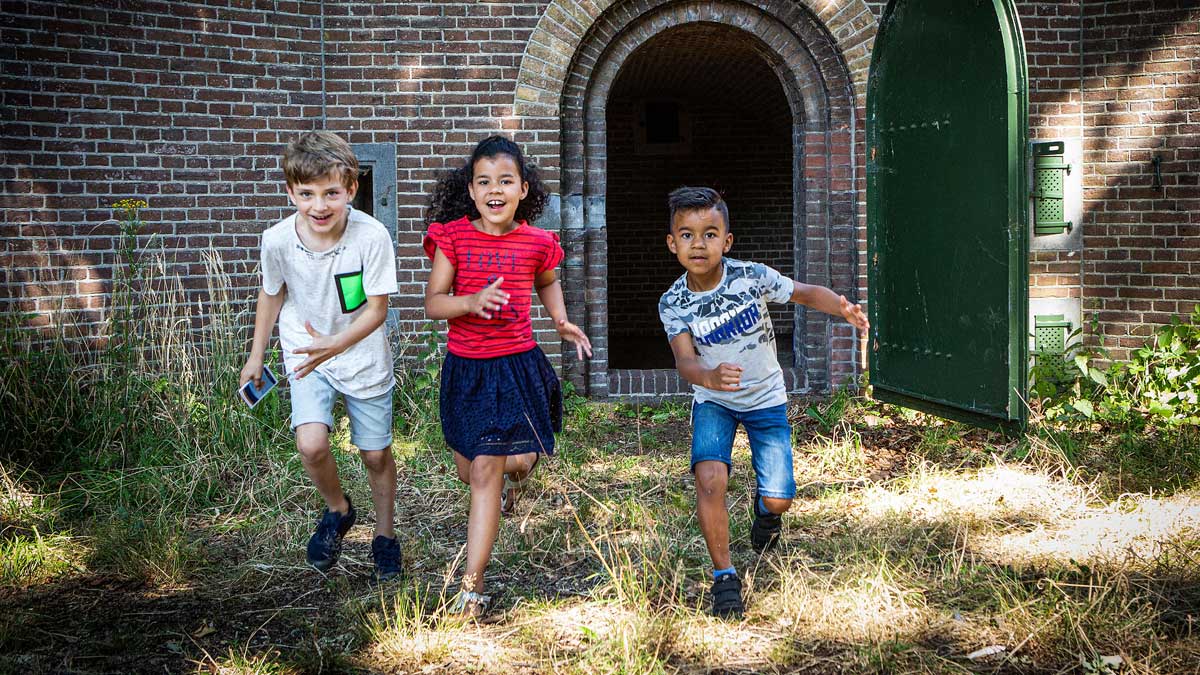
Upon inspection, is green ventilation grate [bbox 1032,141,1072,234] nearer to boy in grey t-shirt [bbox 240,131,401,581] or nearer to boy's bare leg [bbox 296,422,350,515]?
boy in grey t-shirt [bbox 240,131,401,581]

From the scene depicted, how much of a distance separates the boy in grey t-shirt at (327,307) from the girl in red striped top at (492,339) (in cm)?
26

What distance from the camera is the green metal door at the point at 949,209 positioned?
5070 millimetres

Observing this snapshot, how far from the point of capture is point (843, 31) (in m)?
7.64

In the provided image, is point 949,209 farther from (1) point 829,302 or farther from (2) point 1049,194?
(2) point 1049,194

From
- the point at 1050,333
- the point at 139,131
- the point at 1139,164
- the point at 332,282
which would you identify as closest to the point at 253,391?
the point at 332,282

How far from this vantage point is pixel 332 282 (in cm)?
372

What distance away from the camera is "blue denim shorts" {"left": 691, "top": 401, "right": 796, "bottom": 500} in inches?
139

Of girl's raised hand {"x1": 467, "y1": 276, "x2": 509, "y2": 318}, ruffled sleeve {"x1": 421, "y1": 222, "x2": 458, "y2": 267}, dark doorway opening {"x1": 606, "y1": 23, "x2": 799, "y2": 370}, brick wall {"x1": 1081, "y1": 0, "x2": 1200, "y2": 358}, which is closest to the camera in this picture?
girl's raised hand {"x1": 467, "y1": 276, "x2": 509, "y2": 318}

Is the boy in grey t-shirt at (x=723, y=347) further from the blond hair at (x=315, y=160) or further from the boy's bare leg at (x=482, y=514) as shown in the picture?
the blond hair at (x=315, y=160)

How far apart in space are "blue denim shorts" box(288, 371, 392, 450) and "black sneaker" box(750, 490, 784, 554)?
4.67 feet

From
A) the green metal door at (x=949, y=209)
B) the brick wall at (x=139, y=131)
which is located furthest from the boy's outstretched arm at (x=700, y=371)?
the brick wall at (x=139, y=131)

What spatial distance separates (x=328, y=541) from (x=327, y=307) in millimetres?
896

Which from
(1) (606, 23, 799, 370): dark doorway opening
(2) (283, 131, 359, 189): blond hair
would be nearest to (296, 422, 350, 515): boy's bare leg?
(2) (283, 131, 359, 189): blond hair

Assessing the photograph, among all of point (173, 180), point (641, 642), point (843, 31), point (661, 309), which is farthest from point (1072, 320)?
point (173, 180)
